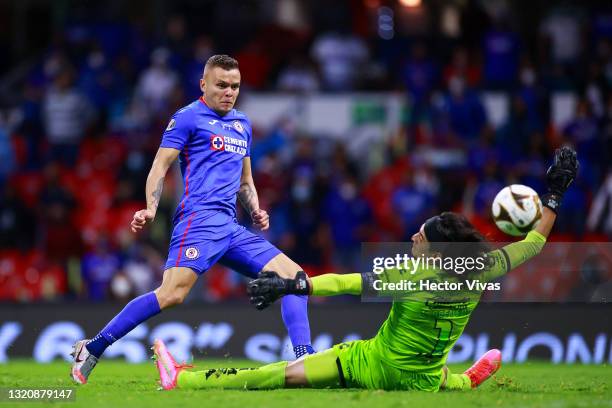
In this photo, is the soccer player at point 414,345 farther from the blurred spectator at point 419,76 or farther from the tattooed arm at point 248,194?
the blurred spectator at point 419,76

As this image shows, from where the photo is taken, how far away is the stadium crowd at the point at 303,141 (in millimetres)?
15156

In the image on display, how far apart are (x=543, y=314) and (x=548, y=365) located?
98cm

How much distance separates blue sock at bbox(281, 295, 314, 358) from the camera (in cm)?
820

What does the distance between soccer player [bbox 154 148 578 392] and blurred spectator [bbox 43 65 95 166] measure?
1008 centimetres

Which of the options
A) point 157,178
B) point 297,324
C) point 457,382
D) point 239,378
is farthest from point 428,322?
point 157,178

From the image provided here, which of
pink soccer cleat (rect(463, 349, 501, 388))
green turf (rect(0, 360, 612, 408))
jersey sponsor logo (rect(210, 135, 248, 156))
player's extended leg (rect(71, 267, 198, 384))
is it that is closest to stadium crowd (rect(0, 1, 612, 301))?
green turf (rect(0, 360, 612, 408))

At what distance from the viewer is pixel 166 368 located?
25.9 feet

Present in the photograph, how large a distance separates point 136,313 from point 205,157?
1.29 metres

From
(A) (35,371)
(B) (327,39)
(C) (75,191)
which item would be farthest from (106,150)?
(A) (35,371)

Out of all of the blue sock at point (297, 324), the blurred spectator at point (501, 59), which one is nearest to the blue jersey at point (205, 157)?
the blue sock at point (297, 324)

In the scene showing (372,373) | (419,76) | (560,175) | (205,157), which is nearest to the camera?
(372,373)

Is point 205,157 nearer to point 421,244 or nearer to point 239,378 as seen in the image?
point 239,378

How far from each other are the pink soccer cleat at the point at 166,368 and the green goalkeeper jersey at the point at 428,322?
1.43 meters

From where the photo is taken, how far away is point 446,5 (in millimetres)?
20578
